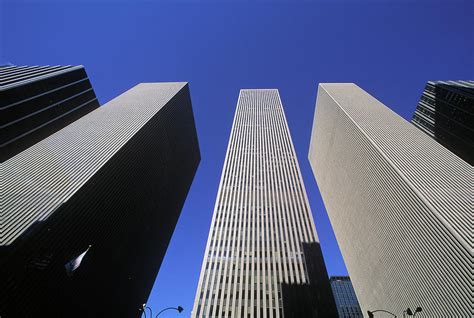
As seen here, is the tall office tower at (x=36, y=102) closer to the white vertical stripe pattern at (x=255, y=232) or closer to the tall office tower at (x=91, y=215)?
the tall office tower at (x=91, y=215)

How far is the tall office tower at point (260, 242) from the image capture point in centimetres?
6219

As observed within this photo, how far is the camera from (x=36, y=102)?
3282 inches

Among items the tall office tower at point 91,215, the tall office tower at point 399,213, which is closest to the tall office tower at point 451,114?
the tall office tower at point 399,213

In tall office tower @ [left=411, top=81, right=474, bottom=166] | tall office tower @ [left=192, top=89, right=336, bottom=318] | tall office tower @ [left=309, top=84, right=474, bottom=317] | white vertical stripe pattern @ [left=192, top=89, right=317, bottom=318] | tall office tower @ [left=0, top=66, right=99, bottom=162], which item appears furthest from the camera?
tall office tower @ [left=411, top=81, right=474, bottom=166]

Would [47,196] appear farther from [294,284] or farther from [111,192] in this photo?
[294,284]

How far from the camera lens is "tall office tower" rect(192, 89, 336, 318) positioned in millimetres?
62188

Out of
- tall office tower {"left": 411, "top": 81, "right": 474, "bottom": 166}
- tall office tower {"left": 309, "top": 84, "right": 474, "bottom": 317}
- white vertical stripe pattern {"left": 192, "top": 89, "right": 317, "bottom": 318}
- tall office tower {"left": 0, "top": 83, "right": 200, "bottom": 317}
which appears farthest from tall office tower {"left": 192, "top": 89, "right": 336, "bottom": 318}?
tall office tower {"left": 411, "top": 81, "right": 474, "bottom": 166}

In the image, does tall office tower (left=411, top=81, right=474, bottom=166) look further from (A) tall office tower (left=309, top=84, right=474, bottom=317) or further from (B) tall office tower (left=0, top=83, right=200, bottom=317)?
(B) tall office tower (left=0, top=83, right=200, bottom=317)

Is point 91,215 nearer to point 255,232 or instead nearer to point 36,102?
point 255,232

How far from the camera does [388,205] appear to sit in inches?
2406

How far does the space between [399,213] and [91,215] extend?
198 ft

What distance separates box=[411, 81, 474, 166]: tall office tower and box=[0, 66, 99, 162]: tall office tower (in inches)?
5310

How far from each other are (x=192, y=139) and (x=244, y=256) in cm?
8098

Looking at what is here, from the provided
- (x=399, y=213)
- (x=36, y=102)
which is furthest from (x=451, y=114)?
(x=36, y=102)
